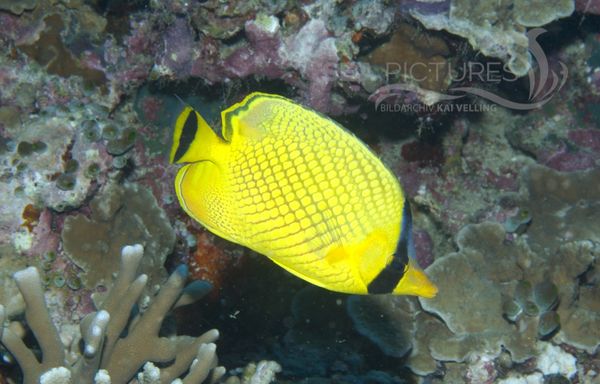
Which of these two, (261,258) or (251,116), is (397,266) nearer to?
(251,116)

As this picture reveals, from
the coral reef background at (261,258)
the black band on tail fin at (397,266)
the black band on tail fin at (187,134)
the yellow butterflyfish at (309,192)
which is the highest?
the black band on tail fin at (187,134)

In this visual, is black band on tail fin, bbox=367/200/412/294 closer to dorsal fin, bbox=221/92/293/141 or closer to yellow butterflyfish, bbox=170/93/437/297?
yellow butterflyfish, bbox=170/93/437/297

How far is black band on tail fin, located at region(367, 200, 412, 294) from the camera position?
210 cm

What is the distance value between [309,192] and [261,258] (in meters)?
2.67

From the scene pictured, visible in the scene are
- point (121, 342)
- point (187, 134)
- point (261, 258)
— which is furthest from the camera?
point (261, 258)

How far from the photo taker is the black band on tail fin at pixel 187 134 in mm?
2006

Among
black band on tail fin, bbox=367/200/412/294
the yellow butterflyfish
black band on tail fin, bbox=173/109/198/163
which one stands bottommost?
black band on tail fin, bbox=367/200/412/294

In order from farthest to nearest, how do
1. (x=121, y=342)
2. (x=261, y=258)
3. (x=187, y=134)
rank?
(x=261, y=258) < (x=121, y=342) < (x=187, y=134)

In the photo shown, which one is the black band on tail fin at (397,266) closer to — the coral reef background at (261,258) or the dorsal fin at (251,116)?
the dorsal fin at (251,116)

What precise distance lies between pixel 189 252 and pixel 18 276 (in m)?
1.88

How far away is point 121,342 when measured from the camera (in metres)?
3.08

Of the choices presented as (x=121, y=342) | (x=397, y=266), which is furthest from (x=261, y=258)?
(x=397, y=266)

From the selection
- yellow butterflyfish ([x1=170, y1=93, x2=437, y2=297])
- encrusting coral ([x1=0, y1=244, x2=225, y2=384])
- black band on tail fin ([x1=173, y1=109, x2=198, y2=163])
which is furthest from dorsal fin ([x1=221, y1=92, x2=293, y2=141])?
encrusting coral ([x1=0, y1=244, x2=225, y2=384])

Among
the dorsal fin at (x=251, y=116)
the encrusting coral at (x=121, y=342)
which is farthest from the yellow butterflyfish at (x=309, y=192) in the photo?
the encrusting coral at (x=121, y=342)
